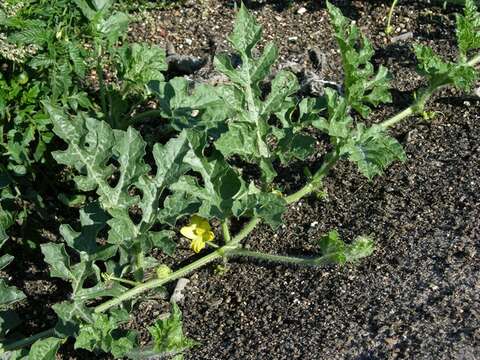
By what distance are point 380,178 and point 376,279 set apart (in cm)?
67

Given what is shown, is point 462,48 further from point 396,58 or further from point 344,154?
point 344,154

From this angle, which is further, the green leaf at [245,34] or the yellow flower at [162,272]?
the green leaf at [245,34]

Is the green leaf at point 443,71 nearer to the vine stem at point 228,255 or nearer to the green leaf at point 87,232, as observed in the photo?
the vine stem at point 228,255

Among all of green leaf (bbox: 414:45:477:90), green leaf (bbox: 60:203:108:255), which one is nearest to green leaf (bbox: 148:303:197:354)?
green leaf (bbox: 60:203:108:255)

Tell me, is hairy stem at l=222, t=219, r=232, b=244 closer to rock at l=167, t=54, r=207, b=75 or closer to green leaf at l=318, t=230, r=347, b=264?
green leaf at l=318, t=230, r=347, b=264

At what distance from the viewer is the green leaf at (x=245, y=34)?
434 cm

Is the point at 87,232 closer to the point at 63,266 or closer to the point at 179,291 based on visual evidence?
the point at 63,266

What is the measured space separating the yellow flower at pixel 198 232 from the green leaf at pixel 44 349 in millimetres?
722

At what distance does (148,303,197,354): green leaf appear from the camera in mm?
3738

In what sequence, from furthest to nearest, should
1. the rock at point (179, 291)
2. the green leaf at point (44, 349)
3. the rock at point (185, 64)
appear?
the rock at point (185, 64), the rock at point (179, 291), the green leaf at point (44, 349)

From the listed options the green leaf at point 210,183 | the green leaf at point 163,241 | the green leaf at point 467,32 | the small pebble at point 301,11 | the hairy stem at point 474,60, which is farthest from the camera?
the small pebble at point 301,11

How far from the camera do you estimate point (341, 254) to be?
13.1 ft

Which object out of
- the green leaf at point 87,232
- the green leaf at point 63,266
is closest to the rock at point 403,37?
the green leaf at point 87,232

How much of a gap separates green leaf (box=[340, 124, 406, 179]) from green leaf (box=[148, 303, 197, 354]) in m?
1.01
